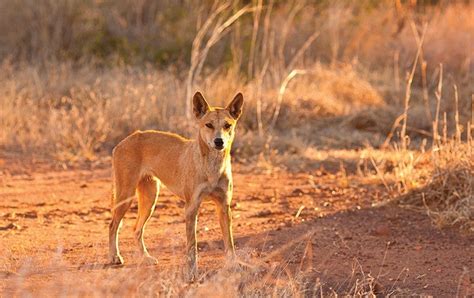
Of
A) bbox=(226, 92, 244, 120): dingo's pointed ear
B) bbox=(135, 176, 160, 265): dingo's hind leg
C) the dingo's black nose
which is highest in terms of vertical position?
bbox=(226, 92, 244, 120): dingo's pointed ear

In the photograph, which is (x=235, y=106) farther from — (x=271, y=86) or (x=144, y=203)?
(x=271, y=86)

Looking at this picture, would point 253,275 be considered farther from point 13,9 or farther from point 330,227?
point 13,9

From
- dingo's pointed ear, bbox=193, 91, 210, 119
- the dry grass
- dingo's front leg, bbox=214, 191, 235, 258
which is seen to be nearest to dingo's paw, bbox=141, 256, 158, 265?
the dry grass

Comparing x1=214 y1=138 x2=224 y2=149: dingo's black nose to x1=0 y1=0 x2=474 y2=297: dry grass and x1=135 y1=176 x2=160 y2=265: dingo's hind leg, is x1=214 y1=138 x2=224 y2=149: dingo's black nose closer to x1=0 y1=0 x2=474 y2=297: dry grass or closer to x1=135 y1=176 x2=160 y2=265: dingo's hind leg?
x1=0 y1=0 x2=474 y2=297: dry grass

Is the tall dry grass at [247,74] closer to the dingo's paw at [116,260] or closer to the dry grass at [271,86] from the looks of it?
the dry grass at [271,86]

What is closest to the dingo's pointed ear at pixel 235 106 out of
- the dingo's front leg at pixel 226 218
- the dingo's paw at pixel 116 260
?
the dingo's front leg at pixel 226 218

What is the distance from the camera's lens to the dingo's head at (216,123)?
7461 millimetres

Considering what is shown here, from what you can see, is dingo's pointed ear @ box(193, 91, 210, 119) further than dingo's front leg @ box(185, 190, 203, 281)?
Yes

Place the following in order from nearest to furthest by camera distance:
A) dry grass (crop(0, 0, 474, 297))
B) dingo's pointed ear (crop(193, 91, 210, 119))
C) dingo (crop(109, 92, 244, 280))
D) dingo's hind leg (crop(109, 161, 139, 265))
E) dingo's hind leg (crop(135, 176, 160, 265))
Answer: dingo (crop(109, 92, 244, 280)), dingo's pointed ear (crop(193, 91, 210, 119)), dingo's hind leg (crop(109, 161, 139, 265)), dingo's hind leg (crop(135, 176, 160, 265)), dry grass (crop(0, 0, 474, 297))

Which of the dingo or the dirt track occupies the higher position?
the dingo

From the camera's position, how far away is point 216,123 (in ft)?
24.8

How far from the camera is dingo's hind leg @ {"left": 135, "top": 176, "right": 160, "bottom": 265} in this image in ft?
27.0

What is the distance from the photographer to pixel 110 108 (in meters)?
14.1

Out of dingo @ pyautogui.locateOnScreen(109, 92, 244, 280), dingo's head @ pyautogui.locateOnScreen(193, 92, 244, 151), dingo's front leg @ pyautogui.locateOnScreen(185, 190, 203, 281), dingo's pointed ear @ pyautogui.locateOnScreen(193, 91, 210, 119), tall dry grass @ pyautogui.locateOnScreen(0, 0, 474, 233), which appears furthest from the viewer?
tall dry grass @ pyautogui.locateOnScreen(0, 0, 474, 233)
